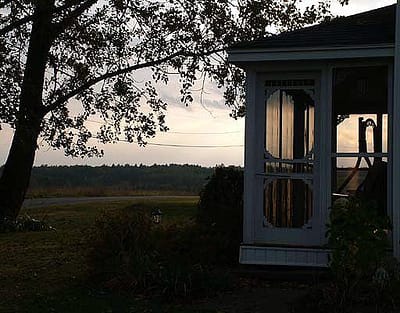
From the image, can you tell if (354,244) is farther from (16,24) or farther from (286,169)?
(16,24)

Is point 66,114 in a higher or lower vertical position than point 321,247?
higher

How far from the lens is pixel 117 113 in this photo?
65.9ft

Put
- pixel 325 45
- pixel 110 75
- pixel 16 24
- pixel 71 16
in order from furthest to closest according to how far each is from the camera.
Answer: pixel 110 75
pixel 71 16
pixel 16 24
pixel 325 45

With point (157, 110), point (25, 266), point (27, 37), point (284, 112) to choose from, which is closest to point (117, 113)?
point (157, 110)

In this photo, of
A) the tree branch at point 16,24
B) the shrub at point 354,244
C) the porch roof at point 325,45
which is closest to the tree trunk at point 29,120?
the tree branch at point 16,24

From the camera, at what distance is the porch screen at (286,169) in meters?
9.62

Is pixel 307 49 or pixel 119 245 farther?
pixel 119 245

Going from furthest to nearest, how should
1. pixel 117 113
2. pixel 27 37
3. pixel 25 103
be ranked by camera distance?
pixel 117 113 → pixel 27 37 → pixel 25 103

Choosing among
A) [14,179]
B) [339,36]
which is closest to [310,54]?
[339,36]

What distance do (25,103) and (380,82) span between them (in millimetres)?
9722

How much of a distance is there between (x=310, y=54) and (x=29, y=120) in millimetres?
9041

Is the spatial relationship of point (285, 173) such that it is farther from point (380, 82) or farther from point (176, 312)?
point (176, 312)

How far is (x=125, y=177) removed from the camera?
190 ft

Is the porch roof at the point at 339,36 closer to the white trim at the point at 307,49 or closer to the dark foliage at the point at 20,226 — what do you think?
Answer: the white trim at the point at 307,49
